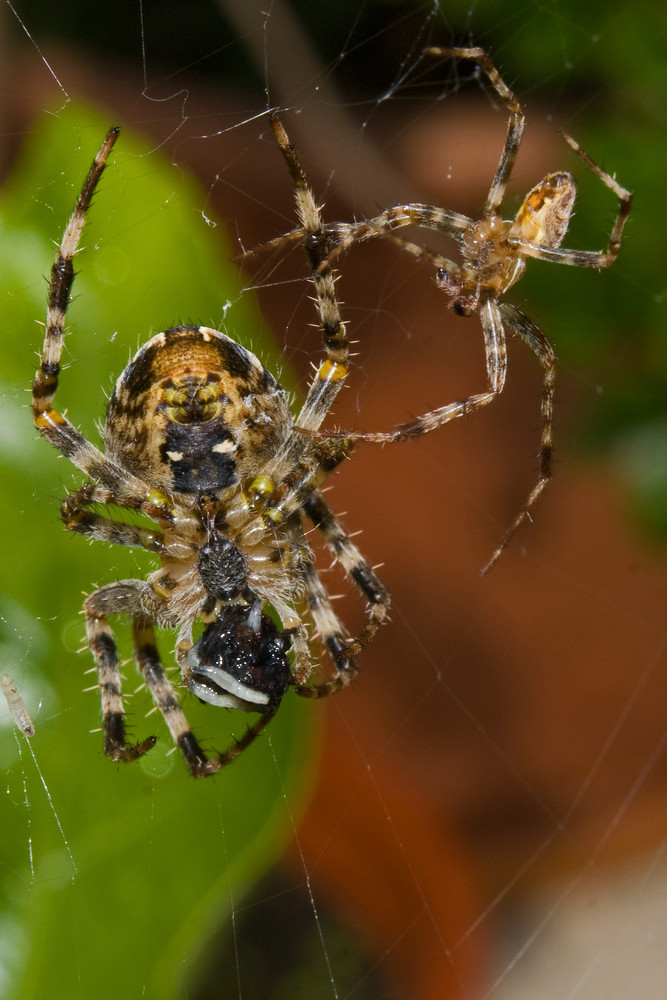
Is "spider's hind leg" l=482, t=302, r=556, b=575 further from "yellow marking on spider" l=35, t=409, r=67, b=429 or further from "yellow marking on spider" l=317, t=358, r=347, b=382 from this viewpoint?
"yellow marking on spider" l=35, t=409, r=67, b=429

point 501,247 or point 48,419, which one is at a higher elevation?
point 501,247

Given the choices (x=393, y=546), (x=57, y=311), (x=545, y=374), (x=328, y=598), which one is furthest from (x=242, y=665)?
(x=393, y=546)

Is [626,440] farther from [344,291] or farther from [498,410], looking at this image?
[344,291]

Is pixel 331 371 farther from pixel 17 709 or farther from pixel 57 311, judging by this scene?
pixel 17 709

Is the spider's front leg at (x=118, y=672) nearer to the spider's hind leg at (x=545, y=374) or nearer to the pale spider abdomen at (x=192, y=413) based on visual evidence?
the pale spider abdomen at (x=192, y=413)

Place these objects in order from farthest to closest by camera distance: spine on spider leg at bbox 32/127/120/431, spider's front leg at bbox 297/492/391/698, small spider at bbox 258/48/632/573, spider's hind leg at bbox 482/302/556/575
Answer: spider's hind leg at bbox 482/302/556/575
small spider at bbox 258/48/632/573
spider's front leg at bbox 297/492/391/698
spine on spider leg at bbox 32/127/120/431

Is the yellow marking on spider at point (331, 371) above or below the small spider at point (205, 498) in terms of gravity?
above

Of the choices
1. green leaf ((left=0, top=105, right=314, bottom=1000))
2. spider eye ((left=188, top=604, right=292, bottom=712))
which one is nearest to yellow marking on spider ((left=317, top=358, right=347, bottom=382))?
green leaf ((left=0, top=105, right=314, bottom=1000))

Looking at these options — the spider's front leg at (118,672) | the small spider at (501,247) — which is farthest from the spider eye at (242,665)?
the small spider at (501,247)
